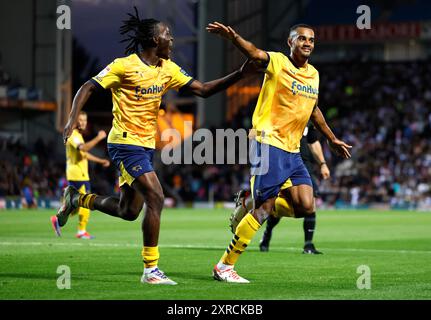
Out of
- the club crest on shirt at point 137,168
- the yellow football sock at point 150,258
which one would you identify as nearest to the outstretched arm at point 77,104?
the club crest on shirt at point 137,168

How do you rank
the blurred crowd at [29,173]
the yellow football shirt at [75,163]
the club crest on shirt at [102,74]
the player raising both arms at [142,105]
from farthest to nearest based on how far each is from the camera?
1. the blurred crowd at [29,173]
2. the yellow football shirt at [75,163]
3. the club crest on shirt at [102,74]
4. the player raising both arms at [142,105]

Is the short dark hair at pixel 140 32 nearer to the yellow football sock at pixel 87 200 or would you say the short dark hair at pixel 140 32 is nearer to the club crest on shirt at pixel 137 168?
the club crest on shirt at pixel 137 168

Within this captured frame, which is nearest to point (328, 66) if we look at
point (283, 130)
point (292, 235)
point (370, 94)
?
point (370, 94)

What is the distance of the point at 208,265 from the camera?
12.2 meters

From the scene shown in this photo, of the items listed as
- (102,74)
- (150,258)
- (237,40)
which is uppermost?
(237,40)

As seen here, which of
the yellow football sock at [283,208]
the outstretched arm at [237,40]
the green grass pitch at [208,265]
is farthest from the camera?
the yellow football sock at [283,208]

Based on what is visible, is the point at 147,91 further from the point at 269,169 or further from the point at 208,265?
Result: the point at 208,265

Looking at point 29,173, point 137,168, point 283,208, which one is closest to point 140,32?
point 137,168

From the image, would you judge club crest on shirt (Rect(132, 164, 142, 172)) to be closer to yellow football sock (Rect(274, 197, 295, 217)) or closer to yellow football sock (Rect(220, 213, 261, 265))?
yellow football sock (Rect(220, 213, 261, 265))

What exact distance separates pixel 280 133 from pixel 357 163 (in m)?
33.9

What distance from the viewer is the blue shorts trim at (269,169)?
1011 centimetres

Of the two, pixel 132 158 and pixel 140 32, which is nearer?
pixel 132 158

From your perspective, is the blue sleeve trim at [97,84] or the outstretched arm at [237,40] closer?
the outstretched arm at [237,40]
